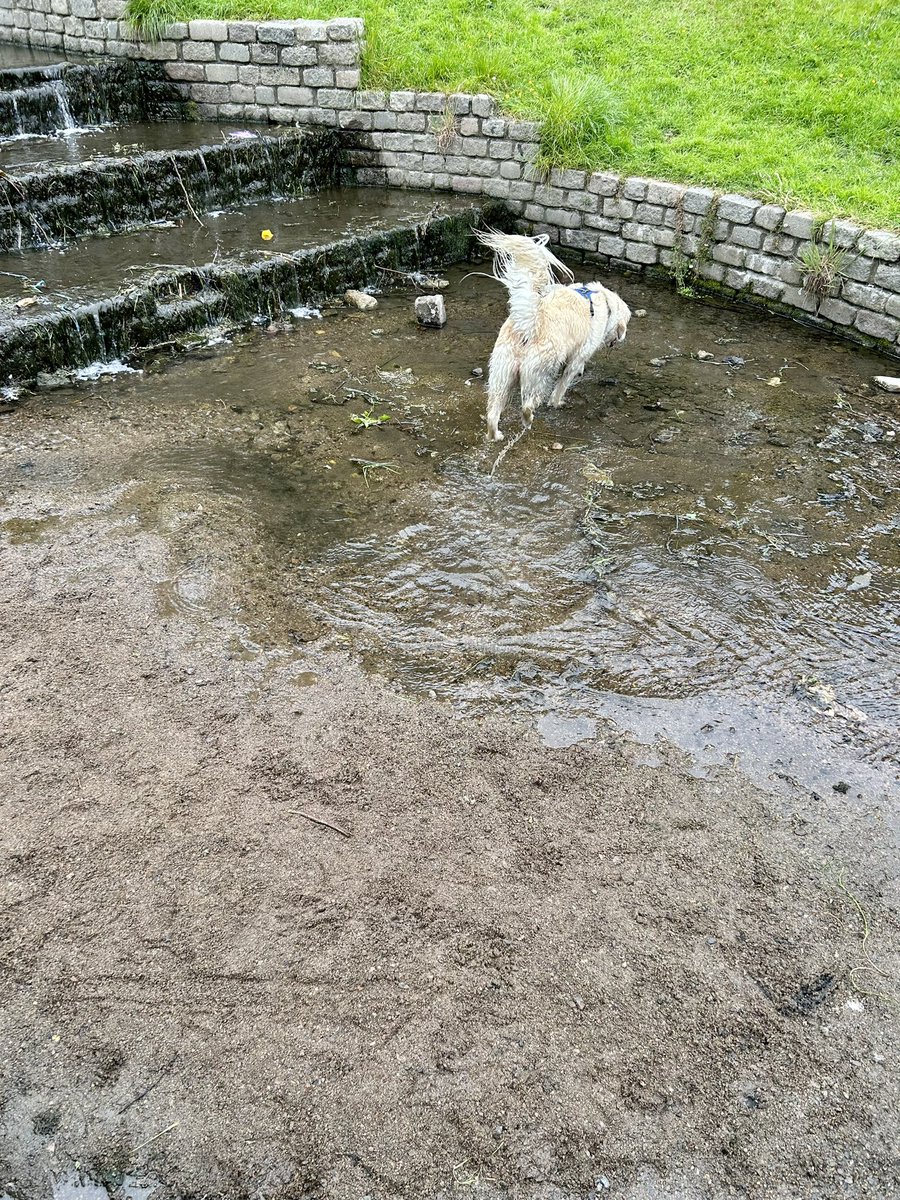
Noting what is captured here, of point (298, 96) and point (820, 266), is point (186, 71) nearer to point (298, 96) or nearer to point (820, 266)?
point (298, 96)

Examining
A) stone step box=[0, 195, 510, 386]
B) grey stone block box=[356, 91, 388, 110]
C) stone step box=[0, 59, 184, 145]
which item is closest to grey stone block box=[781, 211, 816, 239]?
stone step box=[0, 195, 510, 386]

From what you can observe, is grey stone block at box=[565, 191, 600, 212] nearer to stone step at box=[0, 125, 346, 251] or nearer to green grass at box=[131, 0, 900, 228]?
green grass at box=[131, 0, 900, 228]

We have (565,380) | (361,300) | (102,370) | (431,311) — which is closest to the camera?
(565,380)

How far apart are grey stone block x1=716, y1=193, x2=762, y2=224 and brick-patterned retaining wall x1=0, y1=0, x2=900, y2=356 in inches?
0.4

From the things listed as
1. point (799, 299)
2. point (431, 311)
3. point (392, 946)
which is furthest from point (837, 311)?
point (392, 946)

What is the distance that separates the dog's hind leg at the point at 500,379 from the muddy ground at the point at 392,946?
2062 mm

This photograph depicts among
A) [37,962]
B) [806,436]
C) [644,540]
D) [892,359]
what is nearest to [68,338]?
[644,540]

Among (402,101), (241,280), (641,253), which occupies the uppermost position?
(402,101)

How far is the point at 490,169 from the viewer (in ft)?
28.7

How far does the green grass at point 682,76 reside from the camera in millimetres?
7438

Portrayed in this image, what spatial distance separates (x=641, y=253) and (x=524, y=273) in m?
4.26

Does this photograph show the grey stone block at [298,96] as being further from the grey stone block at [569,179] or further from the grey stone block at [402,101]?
the grey stone block at [569,179]

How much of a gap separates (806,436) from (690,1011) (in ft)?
14.0

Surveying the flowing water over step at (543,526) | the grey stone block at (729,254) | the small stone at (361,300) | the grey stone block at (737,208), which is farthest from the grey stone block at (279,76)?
the grey stone block at (729,254)
